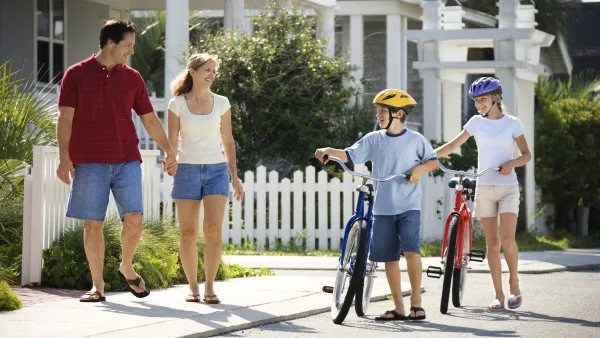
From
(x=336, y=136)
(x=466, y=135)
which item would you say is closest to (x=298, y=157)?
(x=336, y=136)

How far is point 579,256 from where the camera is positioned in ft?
57.6

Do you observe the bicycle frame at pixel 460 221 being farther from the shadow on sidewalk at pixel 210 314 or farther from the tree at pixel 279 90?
the tree at pixel 279 90

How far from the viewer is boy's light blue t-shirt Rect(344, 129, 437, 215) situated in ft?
30.8

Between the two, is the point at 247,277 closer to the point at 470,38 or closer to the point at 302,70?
the point at 302,70

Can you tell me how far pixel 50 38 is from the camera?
2170 cm

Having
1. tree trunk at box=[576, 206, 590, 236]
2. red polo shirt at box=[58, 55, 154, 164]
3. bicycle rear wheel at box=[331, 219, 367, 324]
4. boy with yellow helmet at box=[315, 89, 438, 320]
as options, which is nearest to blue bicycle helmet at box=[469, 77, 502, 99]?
boy with yellow helmet at box=[315, 89, 438, 320]

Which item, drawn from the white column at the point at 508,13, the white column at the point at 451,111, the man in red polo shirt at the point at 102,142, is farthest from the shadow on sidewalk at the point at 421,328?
the white column at the point at 451,111

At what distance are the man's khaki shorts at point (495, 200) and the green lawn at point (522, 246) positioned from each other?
21.8 ft

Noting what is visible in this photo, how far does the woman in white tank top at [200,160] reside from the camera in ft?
32.1

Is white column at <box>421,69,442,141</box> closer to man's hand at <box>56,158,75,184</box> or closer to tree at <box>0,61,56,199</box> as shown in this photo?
tree at <box>0,61,56,199</box>

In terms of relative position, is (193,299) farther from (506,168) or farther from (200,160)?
(506,168)

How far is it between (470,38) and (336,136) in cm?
285

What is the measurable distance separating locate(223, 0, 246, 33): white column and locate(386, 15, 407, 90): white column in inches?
260

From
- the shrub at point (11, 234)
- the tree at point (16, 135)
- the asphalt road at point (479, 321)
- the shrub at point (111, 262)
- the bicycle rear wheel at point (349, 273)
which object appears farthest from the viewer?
the tree at point (16, 135)
